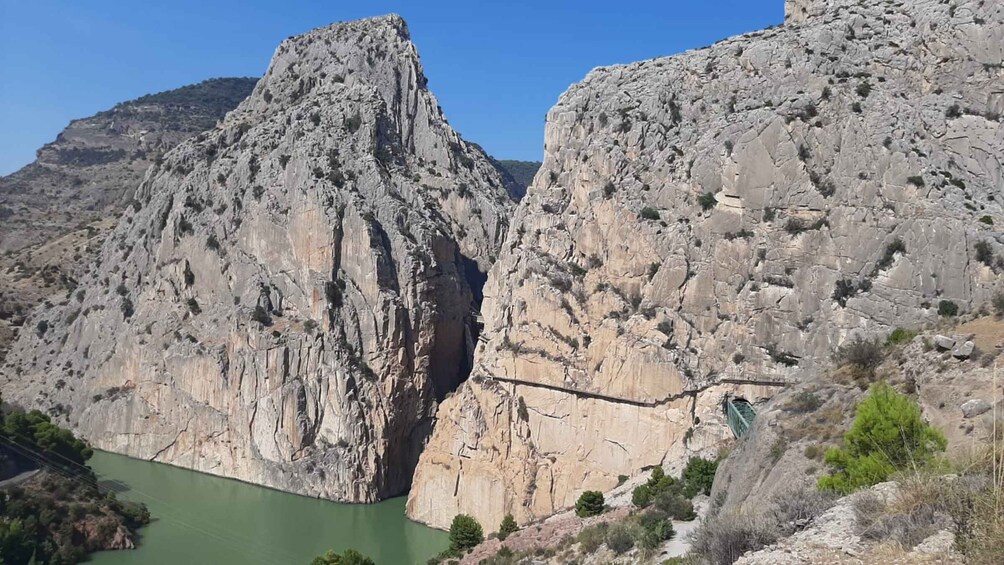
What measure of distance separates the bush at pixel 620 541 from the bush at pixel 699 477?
480 cm

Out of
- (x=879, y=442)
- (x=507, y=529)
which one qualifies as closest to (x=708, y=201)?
(x=507, y=529)

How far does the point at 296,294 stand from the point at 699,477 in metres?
32.4

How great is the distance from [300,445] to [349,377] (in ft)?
15.9

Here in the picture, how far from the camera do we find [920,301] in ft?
103

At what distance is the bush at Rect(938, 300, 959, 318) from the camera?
98.0 ft

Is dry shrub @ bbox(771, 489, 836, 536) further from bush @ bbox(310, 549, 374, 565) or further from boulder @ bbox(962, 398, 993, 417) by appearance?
bush @ bbox(310, 549, 374, 565)

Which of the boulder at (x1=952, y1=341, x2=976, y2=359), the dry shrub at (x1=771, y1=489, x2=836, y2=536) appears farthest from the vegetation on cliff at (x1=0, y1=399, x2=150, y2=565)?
the boulder at (x1=952, y1=341, x2=976, y2=359)

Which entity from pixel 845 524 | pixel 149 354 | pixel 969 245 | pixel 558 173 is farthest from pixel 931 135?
pixel 149 354

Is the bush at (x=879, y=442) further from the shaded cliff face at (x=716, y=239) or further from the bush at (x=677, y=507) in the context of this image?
the shaded cliff face at (x=716, y=239)

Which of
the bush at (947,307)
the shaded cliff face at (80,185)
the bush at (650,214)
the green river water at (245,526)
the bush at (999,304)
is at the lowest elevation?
the green river water at (245,526)

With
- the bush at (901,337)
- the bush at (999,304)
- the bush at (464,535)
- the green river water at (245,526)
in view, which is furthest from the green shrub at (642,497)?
the green river water at (245,526)

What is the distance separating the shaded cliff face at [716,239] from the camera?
32812 mm

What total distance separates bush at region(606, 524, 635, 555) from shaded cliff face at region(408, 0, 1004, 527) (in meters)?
11.2

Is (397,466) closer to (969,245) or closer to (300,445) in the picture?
(300,445)
